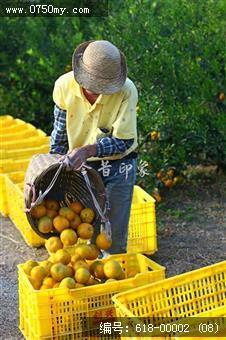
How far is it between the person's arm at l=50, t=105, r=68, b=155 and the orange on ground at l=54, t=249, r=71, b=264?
703mm

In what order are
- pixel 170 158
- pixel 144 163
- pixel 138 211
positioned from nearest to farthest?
pixel 138 211 → pixel 144 163 → pixel 170 158

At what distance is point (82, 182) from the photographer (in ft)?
15.6

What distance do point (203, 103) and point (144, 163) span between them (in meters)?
1.10

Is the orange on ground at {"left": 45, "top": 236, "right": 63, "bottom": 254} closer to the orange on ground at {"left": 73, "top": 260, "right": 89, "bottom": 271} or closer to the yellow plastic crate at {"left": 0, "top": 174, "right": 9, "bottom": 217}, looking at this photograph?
the orange on ground at {"left": 73, "top": 260, "right": 89, "bottom": 271}

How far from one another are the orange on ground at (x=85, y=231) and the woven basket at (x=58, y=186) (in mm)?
121

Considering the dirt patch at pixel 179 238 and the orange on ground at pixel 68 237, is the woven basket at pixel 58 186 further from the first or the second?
the dirt patch at pixel 179 238

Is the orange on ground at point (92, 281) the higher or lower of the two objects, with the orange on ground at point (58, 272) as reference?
lower

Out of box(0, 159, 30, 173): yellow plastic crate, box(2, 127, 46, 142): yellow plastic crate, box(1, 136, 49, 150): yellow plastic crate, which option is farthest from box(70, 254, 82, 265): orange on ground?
box(2, 127, 46, 142): yellow plastic crate

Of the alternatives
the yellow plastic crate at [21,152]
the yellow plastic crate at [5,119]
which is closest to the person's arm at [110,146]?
the yellow plastic crate at [21,152]

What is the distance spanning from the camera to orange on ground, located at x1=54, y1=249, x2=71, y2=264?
4488mm

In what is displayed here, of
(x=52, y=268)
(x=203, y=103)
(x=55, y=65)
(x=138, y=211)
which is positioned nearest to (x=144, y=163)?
(x=138, y=211)

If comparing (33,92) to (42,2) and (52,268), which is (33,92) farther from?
(52,268)

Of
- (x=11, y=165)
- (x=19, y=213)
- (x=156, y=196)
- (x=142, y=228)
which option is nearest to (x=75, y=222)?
(x=142, y=228)

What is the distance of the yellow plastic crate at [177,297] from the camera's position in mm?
3992
